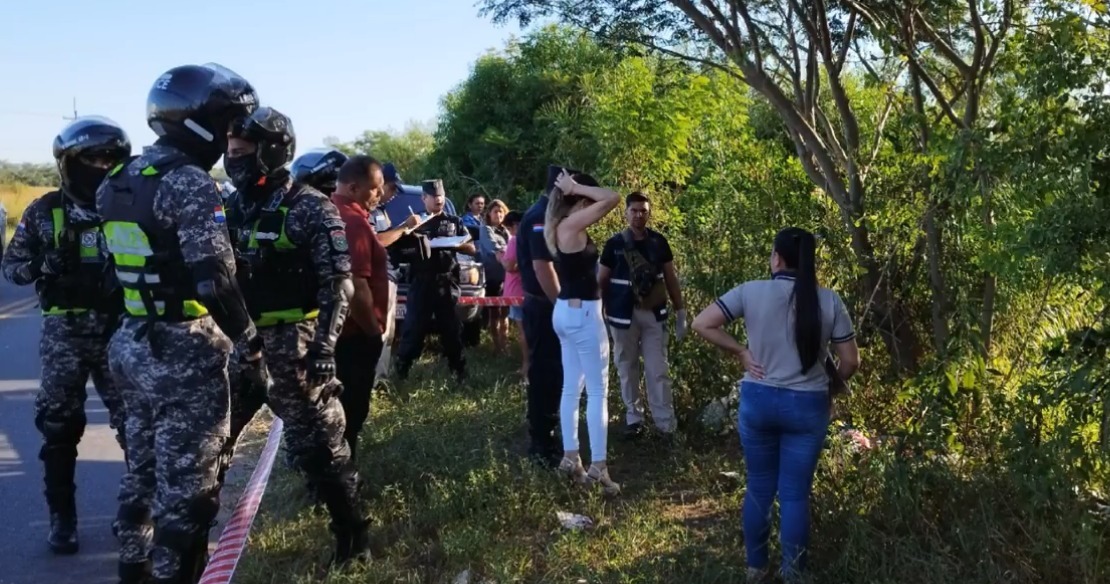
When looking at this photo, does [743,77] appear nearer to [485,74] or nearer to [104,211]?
[104,211]

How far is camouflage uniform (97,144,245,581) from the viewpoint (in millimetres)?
3775

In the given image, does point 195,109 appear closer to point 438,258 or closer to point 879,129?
point 879,129

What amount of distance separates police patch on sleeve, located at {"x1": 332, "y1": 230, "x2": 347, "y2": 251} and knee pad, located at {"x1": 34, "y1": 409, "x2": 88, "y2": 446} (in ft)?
5.95

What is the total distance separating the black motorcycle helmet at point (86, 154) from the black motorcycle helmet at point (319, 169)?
35.5 inches

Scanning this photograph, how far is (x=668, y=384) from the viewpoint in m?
6.78

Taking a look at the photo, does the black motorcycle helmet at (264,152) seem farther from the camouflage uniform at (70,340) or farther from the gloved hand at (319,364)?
the camouflage uniform at (70,340)

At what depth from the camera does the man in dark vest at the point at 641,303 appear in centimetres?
676

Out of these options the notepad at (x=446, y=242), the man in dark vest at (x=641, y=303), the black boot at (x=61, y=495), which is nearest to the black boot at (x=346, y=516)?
the black boot at (x=61, y=495)

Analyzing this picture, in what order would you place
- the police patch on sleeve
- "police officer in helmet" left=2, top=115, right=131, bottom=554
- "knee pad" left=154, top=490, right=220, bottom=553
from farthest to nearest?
1. "police officer in helmet" left=2, top=115, right=131, bottom=554
2. the police patch on sleeve
3. "knee pad" left=154, top=490, right=220, bottom=553

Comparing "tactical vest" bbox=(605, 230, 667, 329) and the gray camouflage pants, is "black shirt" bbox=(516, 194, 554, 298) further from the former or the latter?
the gray camouflage pants

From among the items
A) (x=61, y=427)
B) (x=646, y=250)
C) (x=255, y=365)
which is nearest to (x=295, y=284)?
(x=255, y=365)

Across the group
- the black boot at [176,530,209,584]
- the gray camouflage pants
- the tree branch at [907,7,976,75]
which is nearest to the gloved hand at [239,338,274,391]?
the gray camouflage pants

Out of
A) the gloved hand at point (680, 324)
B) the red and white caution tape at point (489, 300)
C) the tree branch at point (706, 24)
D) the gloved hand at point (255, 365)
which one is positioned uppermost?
the tree branch at point (706, 24)

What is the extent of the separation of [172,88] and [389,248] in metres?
4.13
